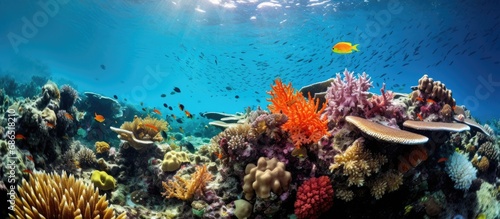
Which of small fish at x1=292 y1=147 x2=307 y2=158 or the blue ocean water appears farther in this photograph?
the blue ocean water

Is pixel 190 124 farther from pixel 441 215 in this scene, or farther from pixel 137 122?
pixel 441 215

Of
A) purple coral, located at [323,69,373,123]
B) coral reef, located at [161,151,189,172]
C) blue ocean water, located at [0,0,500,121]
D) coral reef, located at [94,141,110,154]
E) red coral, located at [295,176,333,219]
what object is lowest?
red coral, located at [295,176,333,219]

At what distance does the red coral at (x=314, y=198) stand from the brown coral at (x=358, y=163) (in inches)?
14.1

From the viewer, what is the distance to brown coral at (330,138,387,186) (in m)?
4.04

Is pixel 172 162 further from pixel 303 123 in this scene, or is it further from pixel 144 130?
pixel 303 123

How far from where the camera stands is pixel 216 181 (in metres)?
5.29

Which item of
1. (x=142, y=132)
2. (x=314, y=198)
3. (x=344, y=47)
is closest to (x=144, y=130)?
(x=142, y=132)

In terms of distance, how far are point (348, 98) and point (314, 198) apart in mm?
2032

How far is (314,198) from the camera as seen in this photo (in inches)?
159

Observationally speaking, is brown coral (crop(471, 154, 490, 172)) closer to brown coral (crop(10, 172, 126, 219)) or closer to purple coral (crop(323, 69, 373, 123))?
purple coral (crop(323, 69, 373, 123))

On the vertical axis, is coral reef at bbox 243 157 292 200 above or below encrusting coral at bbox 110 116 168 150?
below

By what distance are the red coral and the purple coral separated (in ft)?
4.51

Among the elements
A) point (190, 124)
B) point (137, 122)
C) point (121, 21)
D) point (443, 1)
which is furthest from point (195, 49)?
point (137, 122)

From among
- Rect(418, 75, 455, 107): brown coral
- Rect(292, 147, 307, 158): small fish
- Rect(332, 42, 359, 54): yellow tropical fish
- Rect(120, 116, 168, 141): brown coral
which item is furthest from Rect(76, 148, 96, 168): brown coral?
Rect(418, 75, 455, 107): brown coral
